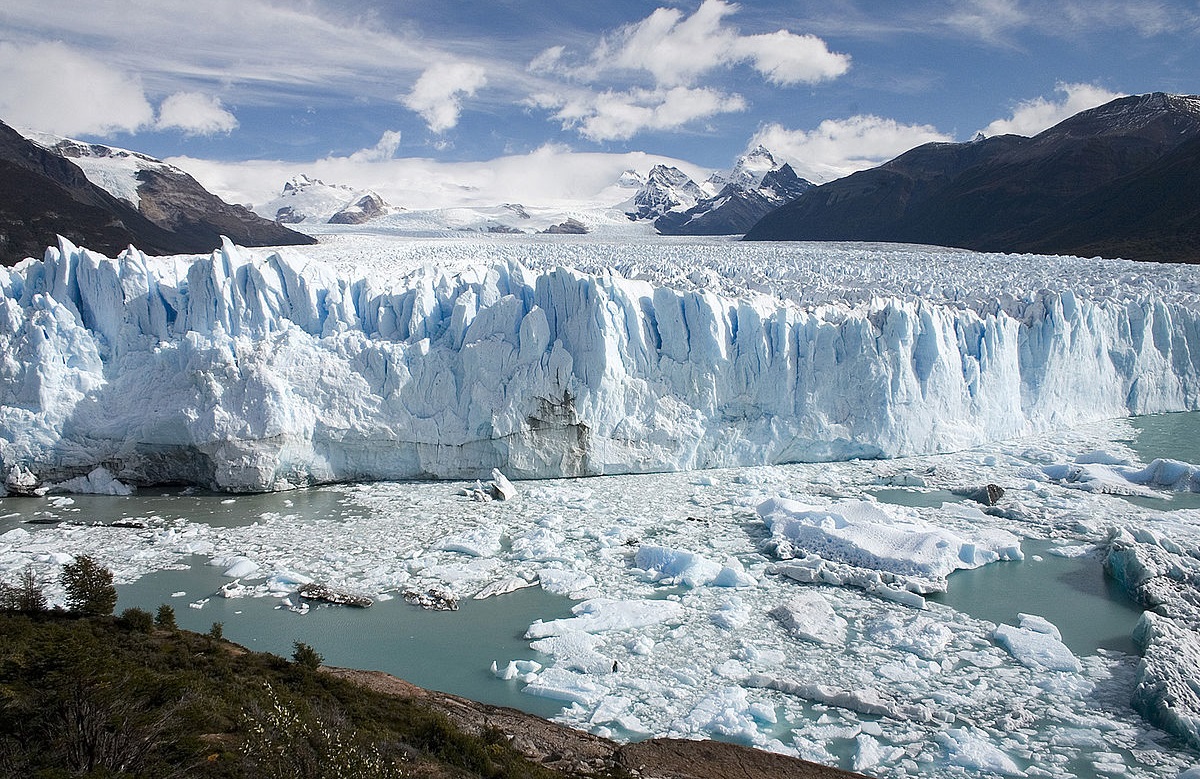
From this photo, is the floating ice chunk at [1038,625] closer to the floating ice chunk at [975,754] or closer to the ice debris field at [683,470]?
the ice debris field at [683,470]

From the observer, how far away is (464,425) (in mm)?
11836

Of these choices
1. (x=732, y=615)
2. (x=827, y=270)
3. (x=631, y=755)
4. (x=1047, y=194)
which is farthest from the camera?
(x=1047, y=194)

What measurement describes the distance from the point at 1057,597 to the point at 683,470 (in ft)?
18.9

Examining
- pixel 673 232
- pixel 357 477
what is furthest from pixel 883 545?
pixel 673 232

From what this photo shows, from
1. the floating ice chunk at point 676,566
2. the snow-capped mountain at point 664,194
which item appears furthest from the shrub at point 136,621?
the snow-capped mountain at point 664,194

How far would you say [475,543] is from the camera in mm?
8992

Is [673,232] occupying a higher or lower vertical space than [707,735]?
higher

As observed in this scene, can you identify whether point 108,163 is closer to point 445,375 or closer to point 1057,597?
point 445,375

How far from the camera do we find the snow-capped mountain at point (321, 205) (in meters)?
72.1

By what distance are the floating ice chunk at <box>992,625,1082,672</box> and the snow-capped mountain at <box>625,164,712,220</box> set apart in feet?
242

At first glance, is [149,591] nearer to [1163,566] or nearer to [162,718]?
[162,718]

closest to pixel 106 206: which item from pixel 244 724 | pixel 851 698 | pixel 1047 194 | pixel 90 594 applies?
pixel 90 594

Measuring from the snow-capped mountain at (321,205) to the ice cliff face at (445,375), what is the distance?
61.1 metres

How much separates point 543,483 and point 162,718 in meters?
7.82
